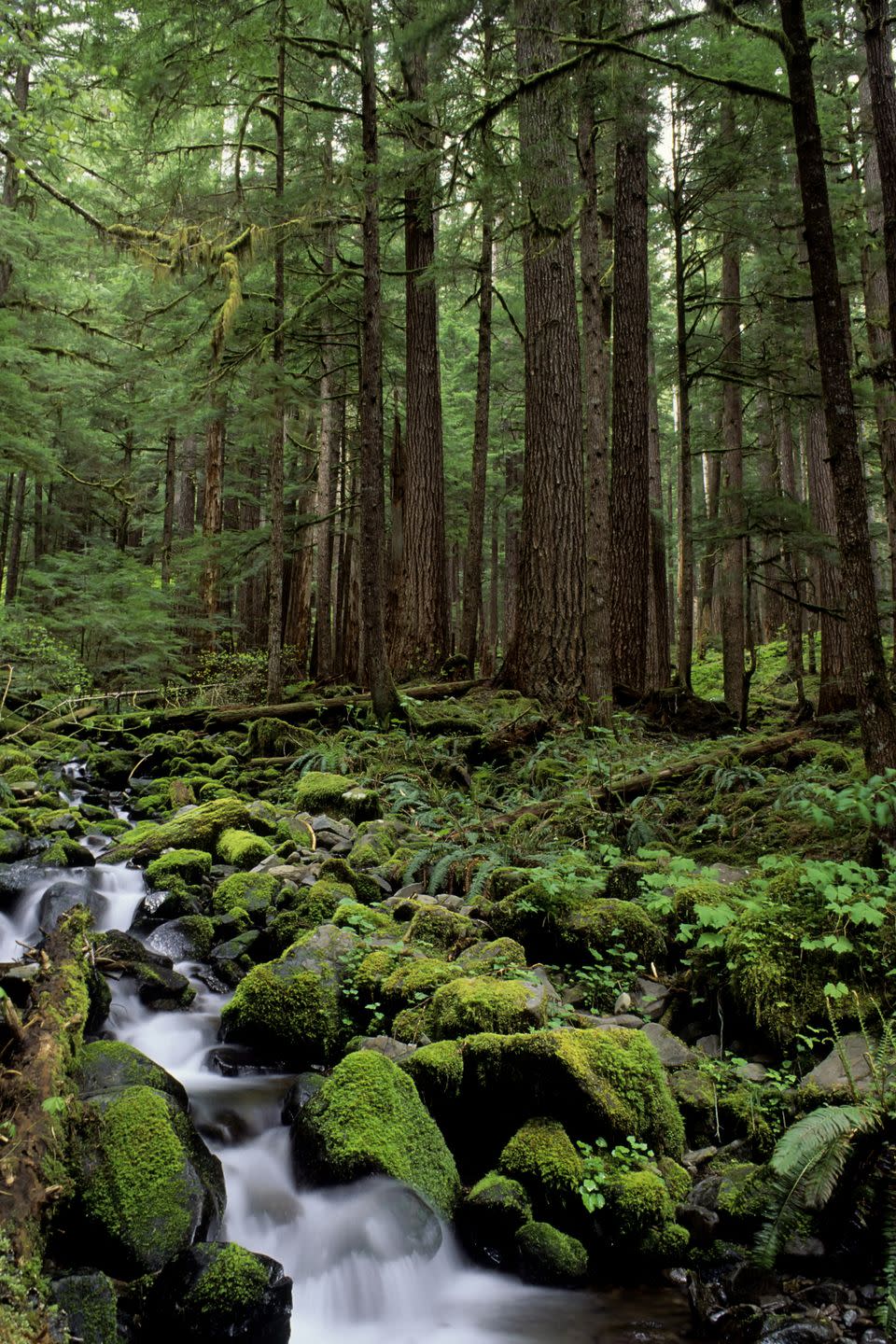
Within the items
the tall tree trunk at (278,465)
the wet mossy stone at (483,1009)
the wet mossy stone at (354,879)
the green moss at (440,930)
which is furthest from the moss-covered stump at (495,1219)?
the tall tree trunk at (278,465)

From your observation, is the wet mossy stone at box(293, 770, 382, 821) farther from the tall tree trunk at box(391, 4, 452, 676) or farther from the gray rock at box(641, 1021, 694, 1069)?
the tall tree trunk at box(391, 4, 452, 676)

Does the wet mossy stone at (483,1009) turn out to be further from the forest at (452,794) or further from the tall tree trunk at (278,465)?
the tall tree trunk at (278,465)

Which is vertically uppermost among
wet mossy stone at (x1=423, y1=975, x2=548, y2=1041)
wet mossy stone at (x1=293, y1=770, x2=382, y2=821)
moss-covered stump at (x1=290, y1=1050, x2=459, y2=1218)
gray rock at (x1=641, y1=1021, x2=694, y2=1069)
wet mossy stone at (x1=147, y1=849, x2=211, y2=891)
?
wet mossy stone at (x1=293, y1=770, x2=382, y2=821)

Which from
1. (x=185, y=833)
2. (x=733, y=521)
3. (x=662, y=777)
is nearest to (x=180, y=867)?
(x=185, y=833)

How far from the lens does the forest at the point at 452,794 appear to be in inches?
125

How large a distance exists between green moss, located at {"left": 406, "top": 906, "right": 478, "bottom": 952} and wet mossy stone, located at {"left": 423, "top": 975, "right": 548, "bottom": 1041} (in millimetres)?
825

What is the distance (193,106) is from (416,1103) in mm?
14014

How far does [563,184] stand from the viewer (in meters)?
9.33

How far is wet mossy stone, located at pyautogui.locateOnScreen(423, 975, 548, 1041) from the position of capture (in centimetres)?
407

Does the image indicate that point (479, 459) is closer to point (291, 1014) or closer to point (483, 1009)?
point (291, 1014)

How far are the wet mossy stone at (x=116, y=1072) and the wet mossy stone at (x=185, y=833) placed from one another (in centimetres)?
361

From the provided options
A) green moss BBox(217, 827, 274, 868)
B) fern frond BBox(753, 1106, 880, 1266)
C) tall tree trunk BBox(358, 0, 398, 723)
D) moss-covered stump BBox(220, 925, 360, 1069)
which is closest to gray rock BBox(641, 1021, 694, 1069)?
fern frond BBox(753, 1106, 880, 1266)

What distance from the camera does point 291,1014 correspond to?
4.50 meters

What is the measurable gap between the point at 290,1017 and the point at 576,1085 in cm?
167
